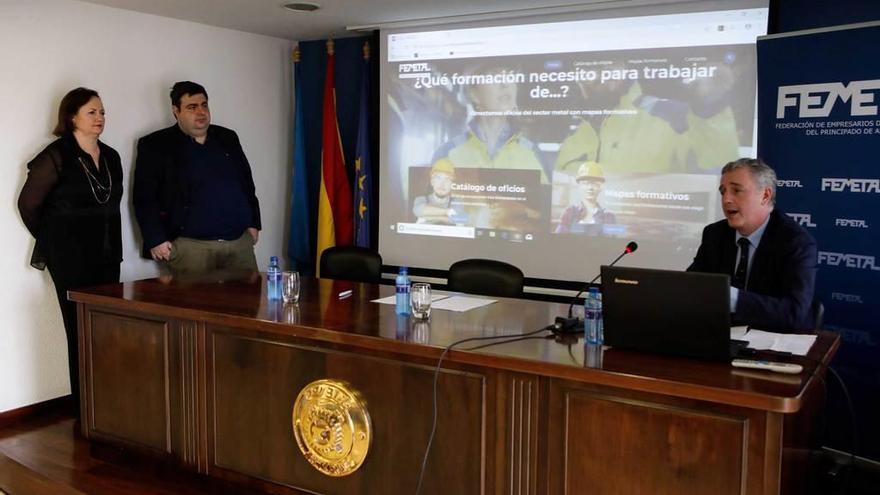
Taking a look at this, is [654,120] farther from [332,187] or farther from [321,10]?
[332,187]

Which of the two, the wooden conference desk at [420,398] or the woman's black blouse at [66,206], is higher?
the woman's black blouse at [66,206]

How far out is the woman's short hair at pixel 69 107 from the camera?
3992mm

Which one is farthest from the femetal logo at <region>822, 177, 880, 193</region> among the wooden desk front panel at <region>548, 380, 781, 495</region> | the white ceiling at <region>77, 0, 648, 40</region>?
the wooden desk front panel at <region>548, 380, 781, 495</region>

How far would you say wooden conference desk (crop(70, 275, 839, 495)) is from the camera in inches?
78.7

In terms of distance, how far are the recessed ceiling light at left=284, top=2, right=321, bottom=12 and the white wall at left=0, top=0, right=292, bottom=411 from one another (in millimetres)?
847

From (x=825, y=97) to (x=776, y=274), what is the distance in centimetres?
111

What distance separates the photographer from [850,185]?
3.27 meters

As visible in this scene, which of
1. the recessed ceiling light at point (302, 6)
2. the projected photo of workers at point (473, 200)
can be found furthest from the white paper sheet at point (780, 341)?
the recessed ceiling light at point (302, 6)

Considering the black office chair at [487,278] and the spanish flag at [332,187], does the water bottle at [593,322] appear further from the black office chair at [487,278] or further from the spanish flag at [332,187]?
the spanish flag at [332,187]

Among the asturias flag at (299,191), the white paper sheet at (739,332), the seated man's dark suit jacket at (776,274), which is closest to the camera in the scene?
the white paper sheet at (739,332)

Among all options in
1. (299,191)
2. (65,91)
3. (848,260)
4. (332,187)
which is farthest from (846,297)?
(65,91)

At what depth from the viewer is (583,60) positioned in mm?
4281

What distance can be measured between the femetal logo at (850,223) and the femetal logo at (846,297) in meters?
0.30

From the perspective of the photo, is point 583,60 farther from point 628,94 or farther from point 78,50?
point 78,50
